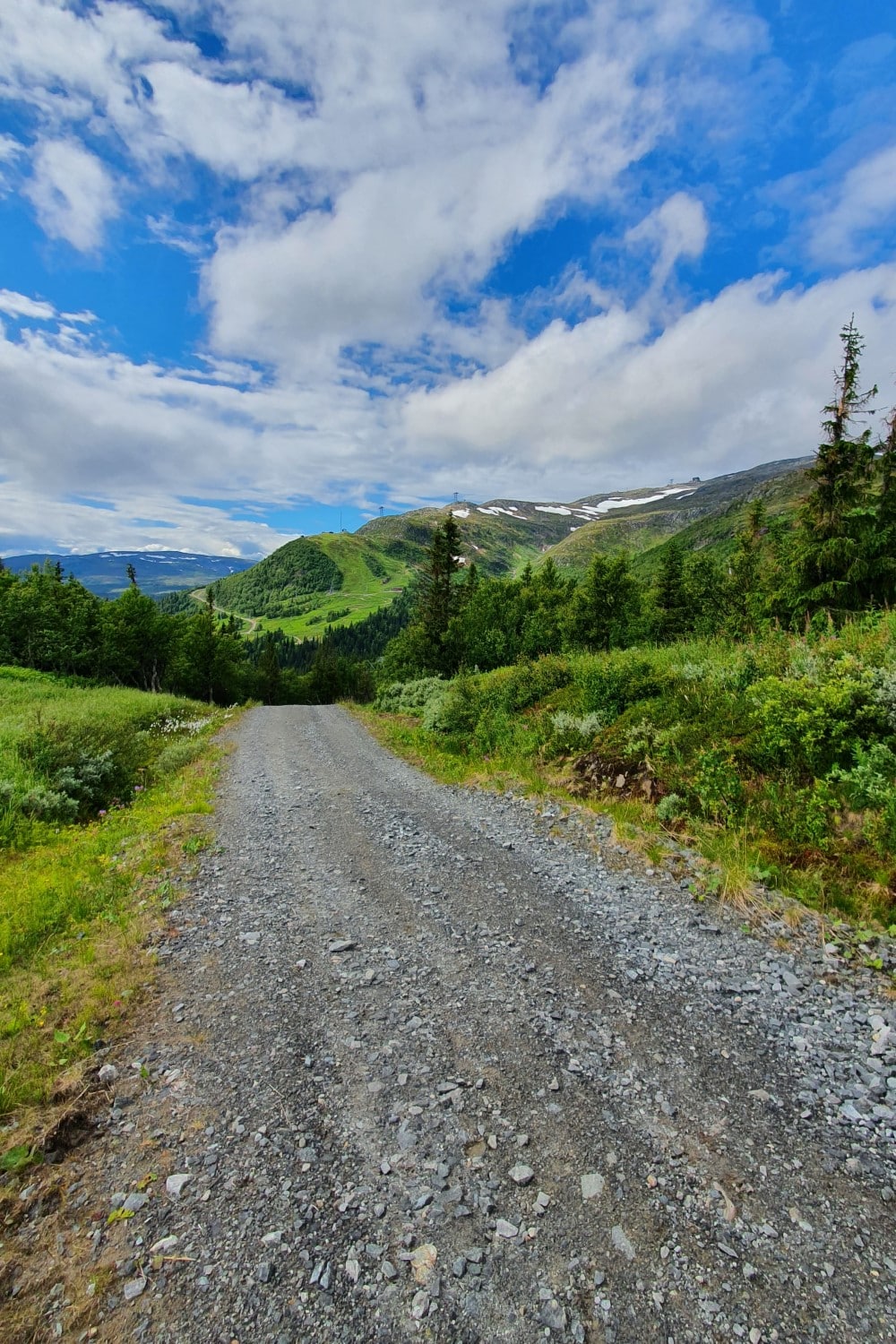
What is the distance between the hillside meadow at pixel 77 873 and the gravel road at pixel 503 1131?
19.6 inches

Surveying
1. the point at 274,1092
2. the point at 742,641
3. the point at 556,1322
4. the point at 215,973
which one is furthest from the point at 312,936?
the point at 742,641

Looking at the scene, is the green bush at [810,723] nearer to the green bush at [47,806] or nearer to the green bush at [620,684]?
the green bush at [620,684]

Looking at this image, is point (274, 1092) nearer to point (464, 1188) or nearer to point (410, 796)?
point (464, 1188)

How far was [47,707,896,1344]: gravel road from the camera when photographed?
2672mm

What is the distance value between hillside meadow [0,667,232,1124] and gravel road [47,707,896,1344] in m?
0.50

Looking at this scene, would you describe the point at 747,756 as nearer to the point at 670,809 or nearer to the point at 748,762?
the point at 748,762

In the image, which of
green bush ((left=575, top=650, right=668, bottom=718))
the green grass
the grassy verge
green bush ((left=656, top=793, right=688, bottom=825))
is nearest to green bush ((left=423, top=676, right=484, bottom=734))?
the green grass

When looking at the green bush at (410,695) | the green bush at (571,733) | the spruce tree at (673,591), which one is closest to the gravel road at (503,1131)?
the green bush at (571,733)

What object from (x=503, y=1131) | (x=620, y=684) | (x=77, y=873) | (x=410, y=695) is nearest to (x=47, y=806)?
(x=77, y=873)

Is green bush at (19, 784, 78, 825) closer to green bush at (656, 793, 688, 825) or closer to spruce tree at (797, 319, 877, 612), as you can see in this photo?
green bush at (656, 793, 688, 825)

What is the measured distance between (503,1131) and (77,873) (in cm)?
689

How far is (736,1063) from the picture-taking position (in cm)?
414

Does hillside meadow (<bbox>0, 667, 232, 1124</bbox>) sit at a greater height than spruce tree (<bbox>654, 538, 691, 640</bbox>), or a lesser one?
lesser

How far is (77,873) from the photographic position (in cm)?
752
